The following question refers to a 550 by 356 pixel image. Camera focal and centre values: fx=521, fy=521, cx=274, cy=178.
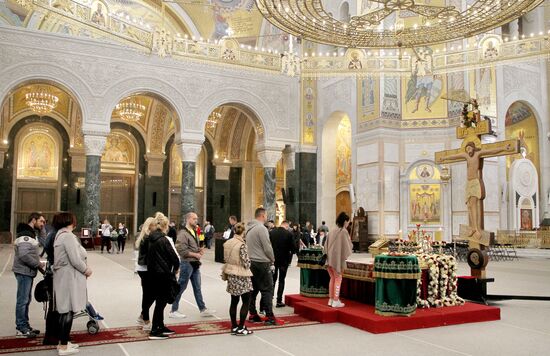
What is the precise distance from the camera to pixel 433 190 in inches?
744

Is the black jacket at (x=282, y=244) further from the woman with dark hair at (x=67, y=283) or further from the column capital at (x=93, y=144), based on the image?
the column capital at (x=93, y=144)

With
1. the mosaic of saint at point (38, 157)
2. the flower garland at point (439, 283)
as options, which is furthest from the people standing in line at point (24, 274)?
the mosaic of saint at point (38, 157)

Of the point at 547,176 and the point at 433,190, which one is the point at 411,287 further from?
the point at 547,176

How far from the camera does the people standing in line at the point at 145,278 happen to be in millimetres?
6207

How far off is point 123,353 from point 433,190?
15526 millimetres

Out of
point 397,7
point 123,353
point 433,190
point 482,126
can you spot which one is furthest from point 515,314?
point 433,190

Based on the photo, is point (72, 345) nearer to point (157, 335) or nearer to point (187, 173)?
point (157, 335)

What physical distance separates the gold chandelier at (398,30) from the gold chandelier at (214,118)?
552 inches

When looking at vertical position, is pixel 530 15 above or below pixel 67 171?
above

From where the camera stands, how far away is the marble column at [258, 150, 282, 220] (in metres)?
20.8

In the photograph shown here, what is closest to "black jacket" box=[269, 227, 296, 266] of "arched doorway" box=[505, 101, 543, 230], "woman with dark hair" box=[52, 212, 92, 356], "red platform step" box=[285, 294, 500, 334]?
"red platform step" box=[285, 294, 500, 334]

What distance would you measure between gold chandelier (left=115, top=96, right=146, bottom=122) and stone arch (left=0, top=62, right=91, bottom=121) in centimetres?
479

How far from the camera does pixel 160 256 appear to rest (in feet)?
19.4

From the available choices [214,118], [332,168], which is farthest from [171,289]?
[214,118]
